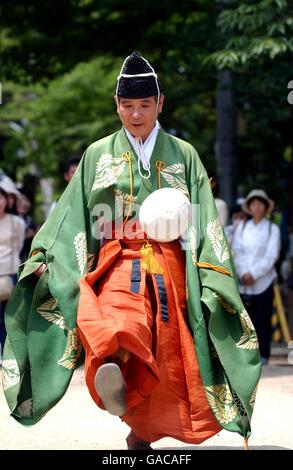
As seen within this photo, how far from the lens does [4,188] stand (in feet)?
29.5

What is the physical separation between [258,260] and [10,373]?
413cm

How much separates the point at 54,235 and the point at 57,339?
1.62 feet

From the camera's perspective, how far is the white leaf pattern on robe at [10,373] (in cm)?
523

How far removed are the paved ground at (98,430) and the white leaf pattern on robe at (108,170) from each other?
1.37 m

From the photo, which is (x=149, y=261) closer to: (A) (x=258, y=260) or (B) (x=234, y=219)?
(A) (x=258, y=260)

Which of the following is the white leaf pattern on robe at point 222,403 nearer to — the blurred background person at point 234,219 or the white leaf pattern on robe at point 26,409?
the white leaf pattern on robe at point 26,409

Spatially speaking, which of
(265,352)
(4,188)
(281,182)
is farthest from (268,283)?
(281,182)

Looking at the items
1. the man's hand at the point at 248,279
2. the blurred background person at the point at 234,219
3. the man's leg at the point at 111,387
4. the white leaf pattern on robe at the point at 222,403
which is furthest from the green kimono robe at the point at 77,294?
the blurred background person at the point at 234,219

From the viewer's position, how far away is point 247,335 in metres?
5.12

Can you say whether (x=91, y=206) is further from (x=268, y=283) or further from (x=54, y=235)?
(x=268, y=283)

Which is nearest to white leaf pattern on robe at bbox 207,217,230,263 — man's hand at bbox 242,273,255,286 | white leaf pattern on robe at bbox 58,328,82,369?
white leaf pattern on robe at bbox 58,328,82,369

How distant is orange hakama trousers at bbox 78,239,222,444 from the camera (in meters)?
4.88
